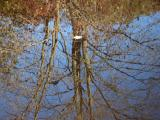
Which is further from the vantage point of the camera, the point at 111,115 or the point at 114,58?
the point at 114,58

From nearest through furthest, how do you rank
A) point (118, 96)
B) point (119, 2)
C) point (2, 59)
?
point (118, 96) < point (2, 59) < point (119, 2)

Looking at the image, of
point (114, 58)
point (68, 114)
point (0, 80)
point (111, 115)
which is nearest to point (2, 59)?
point (0, 80)

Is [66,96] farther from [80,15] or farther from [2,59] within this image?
[80,15]

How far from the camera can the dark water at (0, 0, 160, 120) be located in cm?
610

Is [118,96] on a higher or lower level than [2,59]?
lower

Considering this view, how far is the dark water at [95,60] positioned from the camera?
610 cm

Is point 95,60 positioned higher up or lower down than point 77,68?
higher up

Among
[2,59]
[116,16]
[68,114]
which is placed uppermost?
[116,16]

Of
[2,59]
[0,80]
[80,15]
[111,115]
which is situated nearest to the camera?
[111,115]

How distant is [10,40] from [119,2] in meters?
3.75

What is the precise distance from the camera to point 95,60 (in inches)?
306

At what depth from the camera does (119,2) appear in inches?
456

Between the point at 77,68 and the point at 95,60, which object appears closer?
the point at 77,68

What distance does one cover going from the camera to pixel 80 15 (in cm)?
1005
